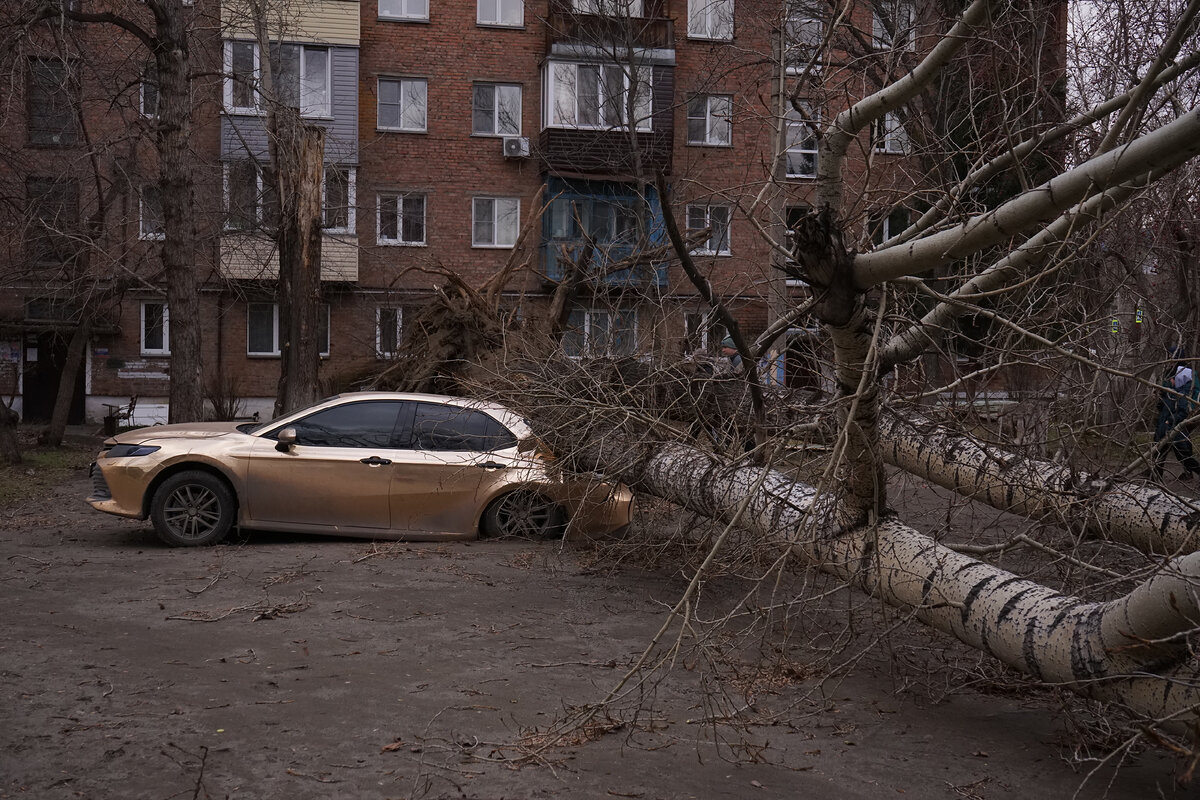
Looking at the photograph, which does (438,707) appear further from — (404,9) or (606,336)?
(404,9)

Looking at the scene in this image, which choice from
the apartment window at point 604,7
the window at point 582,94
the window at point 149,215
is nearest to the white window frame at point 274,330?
the window at point 149,215

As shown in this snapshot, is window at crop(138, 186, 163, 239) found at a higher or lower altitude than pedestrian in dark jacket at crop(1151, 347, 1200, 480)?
higher

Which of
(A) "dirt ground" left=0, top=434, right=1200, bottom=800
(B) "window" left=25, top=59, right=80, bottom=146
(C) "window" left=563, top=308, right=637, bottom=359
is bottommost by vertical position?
(A) "dirt ground" left=0, top=434, right=1200, bottom=800

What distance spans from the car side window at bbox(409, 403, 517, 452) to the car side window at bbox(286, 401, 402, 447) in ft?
0.81

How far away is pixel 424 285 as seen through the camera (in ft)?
94.4

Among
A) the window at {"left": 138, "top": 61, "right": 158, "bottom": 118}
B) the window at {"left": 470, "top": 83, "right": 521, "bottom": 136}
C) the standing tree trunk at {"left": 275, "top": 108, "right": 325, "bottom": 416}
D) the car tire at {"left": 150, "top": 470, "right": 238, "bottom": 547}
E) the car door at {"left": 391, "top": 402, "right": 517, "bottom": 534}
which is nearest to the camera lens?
the car tire at {"left": 150, "top": 470, "right": 238, "bottom": 547}

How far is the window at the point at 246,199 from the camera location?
70.7 ft

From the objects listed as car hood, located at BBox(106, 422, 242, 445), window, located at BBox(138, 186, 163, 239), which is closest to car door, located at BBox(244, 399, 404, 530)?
car hood, located at BBox(106, 422, 242, 445)

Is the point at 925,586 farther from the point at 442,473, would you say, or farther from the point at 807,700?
the point at 442,473

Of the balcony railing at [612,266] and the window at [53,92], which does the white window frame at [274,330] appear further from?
the balcony railing at [612,266]

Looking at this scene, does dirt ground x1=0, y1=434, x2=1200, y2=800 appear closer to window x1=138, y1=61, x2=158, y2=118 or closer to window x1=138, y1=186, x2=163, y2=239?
window x1=138, y1=61, x2=158, y2=118

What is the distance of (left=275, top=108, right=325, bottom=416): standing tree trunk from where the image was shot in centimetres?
1597

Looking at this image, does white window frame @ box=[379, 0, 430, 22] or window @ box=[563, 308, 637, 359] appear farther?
white window frame @ box=[379, 0, 430, 22]

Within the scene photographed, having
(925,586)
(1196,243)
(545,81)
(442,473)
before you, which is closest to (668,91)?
(545,81)
